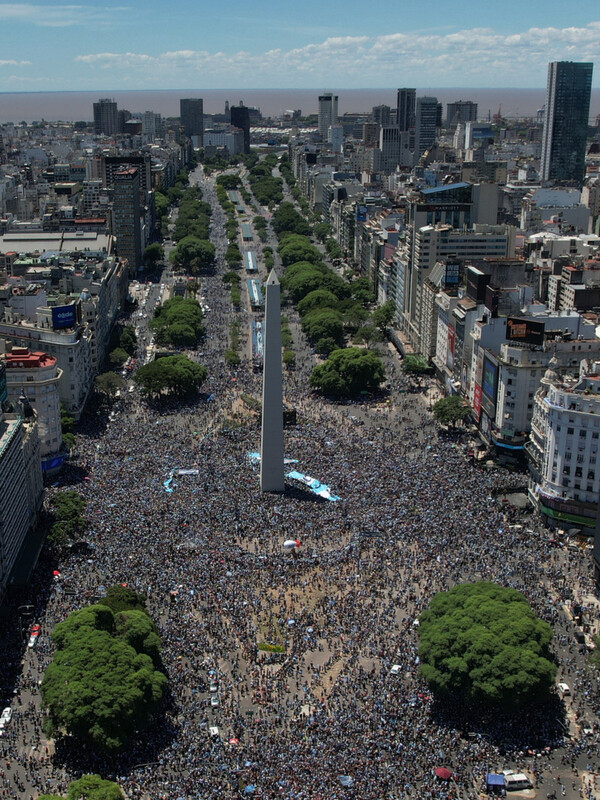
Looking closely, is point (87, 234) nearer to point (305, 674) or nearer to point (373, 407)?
point (373, 407)

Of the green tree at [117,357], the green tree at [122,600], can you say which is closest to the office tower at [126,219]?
the green tree at [117,357]

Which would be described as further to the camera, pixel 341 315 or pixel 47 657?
pixel 341 315

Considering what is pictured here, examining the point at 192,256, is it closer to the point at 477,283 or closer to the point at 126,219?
the point at 126,219

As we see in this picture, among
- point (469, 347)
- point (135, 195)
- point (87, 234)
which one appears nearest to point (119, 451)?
point (469, 347)

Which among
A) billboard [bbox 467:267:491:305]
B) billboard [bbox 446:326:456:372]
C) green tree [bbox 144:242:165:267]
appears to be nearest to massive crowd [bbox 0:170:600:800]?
billboard [bbox 446:326:456:372]

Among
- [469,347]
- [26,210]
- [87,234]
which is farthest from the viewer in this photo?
[26,210]

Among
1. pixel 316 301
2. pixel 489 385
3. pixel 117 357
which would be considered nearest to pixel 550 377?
pixel 489 385
